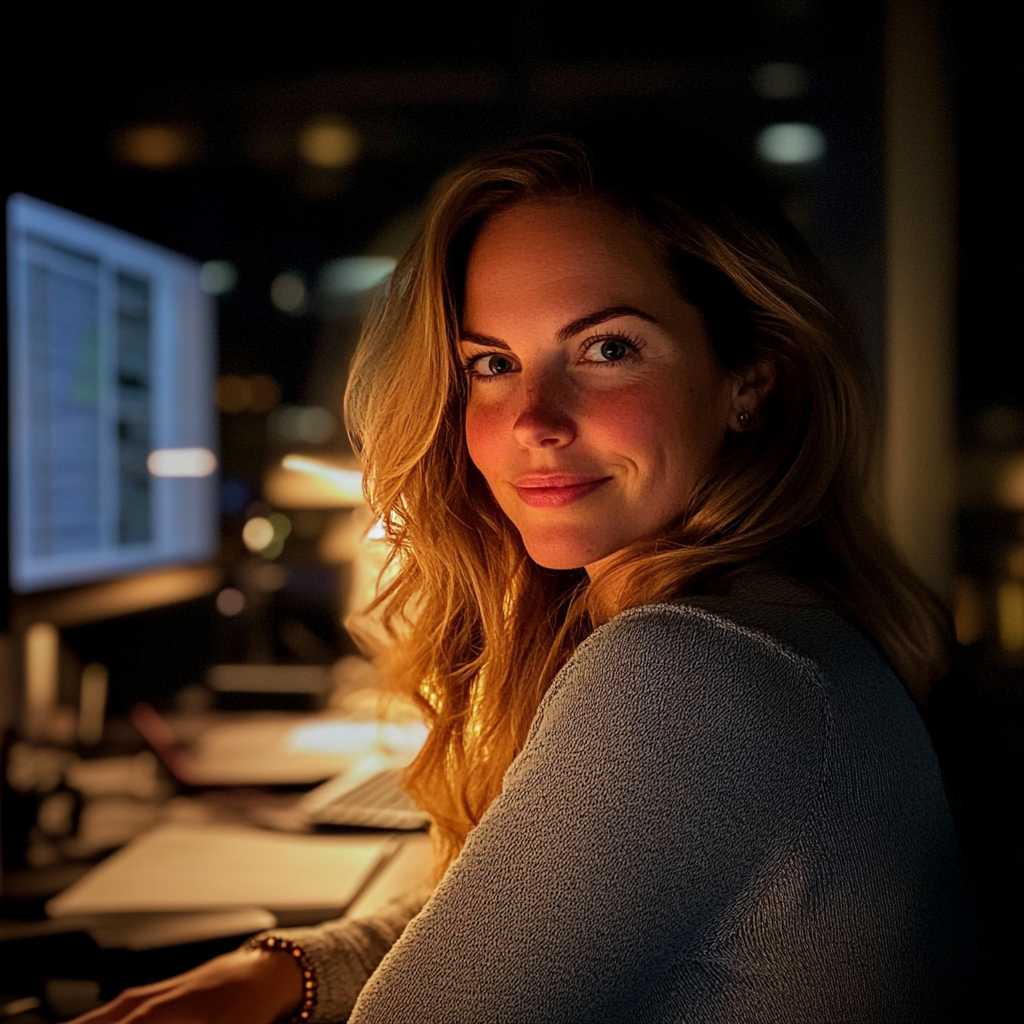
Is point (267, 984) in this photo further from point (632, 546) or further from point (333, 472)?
point (333, 472)

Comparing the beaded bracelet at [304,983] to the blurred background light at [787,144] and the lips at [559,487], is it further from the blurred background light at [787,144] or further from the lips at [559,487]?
the blurred background light at [787,144]

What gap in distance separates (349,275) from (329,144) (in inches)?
13.4

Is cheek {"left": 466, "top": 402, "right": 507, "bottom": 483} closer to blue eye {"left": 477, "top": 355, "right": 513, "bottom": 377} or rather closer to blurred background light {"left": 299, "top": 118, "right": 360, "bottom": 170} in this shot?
blue eye {"left": 477, "top": 355, "right": 513, "bottom": 377}

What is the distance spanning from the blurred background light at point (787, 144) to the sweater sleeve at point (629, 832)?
2.53 meters

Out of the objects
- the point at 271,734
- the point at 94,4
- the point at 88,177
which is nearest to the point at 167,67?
the point at 94,4

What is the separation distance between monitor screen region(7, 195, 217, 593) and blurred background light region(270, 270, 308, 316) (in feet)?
1.80

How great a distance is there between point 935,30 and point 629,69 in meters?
1.16

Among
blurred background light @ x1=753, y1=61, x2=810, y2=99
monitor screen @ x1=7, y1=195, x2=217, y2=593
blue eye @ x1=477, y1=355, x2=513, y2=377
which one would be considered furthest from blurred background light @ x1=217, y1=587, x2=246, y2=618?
blurred background light @ x1=753, y1=61, x2=810, y2=99

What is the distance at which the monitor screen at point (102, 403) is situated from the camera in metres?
1.59

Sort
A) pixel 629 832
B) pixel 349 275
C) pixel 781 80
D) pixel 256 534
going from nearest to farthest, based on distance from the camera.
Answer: pixel 629 832 → pixel 256 534 → pixel 781 80 → pixel 349 275

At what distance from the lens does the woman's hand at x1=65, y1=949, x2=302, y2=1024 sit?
3.26 ft

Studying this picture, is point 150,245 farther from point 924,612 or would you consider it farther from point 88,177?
point 924,612

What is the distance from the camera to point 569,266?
1.04 m

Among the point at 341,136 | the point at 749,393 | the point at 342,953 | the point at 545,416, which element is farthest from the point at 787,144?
the point at 342,953
